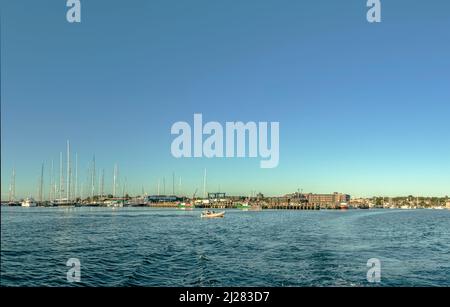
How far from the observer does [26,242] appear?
54.9 m

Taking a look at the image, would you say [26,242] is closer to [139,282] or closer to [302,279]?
[139,282]
